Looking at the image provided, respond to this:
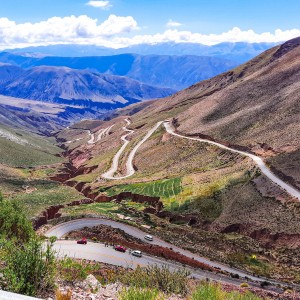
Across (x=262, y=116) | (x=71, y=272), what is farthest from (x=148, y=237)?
(x=262, y=116)

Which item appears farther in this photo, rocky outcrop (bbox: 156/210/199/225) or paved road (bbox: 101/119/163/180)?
paved road (bbox: 101/119/163/180)

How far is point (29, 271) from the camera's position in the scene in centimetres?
1293

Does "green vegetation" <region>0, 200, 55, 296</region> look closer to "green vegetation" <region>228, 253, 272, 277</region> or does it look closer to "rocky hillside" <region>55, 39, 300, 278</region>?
"green vegetation" <region>228, 253, 272, 277</region>

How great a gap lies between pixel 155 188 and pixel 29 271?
70.5m

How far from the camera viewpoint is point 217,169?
282 ft

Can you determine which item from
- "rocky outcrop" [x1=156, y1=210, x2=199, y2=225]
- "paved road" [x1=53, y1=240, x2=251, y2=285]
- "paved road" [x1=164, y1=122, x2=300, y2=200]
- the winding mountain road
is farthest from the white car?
"paved road" [x1=164, y1=122, x2=300, y2=200]

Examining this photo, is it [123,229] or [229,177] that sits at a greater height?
[229,177]

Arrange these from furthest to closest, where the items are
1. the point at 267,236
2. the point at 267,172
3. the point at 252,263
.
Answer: the point at 267,172 < the point at 267,236 < the point at 252,263

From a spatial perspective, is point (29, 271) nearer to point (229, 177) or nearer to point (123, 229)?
point (123, 229)

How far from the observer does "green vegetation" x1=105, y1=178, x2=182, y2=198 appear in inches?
3080

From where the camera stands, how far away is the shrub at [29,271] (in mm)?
12312

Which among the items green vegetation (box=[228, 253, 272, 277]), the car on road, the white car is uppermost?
the car on road

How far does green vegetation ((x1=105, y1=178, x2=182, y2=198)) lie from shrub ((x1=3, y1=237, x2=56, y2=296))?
208 feet

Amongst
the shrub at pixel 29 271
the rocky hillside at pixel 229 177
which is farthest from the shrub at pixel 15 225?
the rocky hillside at pixel 229 177
